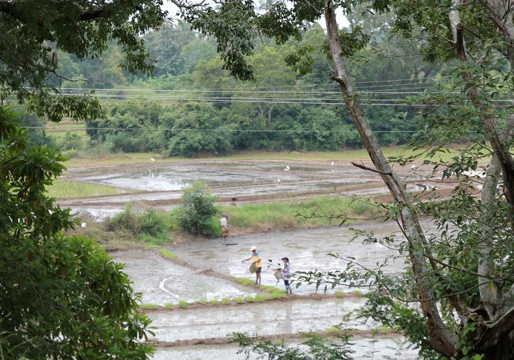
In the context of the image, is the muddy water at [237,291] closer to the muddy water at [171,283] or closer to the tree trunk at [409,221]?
the muddy water at [171,283]

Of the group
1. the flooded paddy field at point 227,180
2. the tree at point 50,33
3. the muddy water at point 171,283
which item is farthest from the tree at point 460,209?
the flooded paddy field at point 227,180

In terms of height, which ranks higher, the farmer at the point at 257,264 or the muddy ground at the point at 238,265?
the farmer at the point at 257,264

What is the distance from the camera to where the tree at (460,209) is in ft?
18.7

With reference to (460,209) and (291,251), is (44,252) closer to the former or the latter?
(460,209)

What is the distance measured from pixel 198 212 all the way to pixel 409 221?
68.2 feet

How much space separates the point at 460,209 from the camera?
6.24 metres

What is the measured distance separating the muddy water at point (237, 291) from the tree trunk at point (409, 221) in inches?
146

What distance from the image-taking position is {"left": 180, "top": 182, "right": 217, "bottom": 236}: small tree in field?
26.8 metres

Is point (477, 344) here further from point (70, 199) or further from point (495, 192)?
point (70, 199)

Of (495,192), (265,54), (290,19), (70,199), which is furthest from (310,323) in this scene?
(265,54)

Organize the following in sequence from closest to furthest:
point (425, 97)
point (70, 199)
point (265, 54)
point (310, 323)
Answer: point (425, 97) < point (310, 323) < point (70, 199) < point (265, 54)

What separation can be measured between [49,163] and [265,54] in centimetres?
4355

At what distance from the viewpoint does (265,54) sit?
4859 cm

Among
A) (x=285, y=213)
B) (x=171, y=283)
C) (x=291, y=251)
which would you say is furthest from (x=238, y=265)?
(x=285, y=213)
